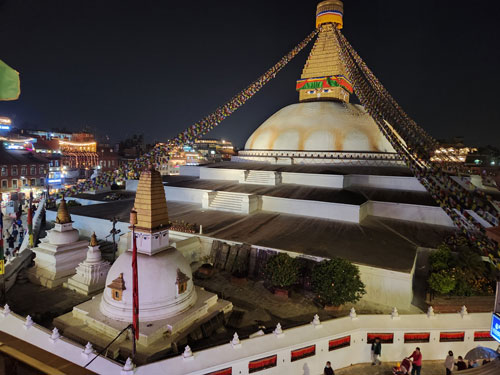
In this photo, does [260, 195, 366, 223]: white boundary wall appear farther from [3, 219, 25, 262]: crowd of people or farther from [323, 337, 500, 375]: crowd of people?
[3, 219, 25, 262]: crowd of people

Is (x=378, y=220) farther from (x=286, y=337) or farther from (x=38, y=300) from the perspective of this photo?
(x=38, y=300)

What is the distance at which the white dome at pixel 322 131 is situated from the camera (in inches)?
655

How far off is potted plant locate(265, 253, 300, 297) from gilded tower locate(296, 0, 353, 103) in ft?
48.5

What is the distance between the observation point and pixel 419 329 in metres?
5.72

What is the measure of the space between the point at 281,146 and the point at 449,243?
10.9 m

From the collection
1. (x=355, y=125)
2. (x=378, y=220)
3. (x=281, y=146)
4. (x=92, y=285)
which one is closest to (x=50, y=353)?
(x=92, y=285)

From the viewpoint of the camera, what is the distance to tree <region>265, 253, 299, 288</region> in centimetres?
751

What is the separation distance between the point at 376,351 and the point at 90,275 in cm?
768

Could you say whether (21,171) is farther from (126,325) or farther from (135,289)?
(135,289)

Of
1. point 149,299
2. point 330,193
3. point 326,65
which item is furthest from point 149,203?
point 326,65

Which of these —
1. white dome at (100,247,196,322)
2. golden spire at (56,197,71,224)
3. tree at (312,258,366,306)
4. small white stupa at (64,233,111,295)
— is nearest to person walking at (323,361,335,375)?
tree at (312,258,366,306)

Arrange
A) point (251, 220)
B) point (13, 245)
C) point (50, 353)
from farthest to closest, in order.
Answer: point (13, 245) < point (251, 220) < point (50, 353)

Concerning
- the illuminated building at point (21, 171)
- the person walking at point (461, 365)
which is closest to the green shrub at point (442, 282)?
the person walking at point (461, 365)

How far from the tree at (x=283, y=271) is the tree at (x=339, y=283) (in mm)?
790
